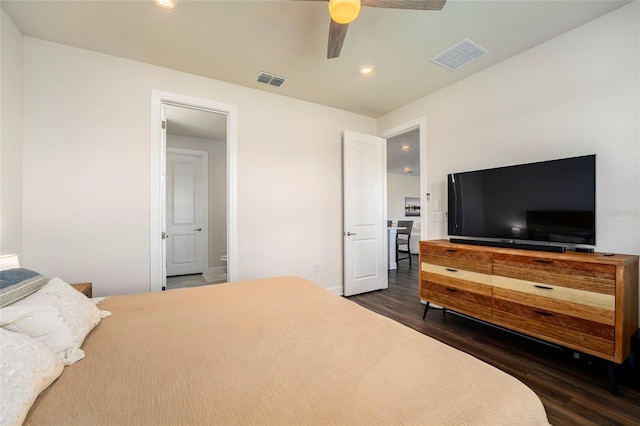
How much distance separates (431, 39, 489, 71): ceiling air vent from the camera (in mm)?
2324

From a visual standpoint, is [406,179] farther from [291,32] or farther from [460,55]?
[291,32]

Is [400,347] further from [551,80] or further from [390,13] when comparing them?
[551,80]

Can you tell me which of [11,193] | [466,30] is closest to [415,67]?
[466,30]

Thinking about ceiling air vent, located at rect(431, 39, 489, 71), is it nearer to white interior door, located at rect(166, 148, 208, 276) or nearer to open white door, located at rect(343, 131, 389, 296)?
open white door, located at rect(343, 131, 389, 296)

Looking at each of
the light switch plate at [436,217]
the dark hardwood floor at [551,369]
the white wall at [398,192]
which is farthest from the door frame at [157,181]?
the white wall at [398,192]

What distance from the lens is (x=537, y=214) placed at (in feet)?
7.21

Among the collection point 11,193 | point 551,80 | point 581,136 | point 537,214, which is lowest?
point 537,214

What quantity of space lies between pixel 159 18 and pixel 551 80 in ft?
10.9

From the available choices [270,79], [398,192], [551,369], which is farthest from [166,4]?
[398,192]

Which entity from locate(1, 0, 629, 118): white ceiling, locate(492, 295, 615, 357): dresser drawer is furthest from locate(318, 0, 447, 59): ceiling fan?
locate(492, 295, 615, 357): dresser drawer

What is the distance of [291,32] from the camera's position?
84.5 inches

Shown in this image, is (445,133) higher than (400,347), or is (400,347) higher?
(445,133)

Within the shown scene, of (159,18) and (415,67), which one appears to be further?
(415,67)

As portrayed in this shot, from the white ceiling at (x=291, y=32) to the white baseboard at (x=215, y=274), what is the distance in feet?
10.6
